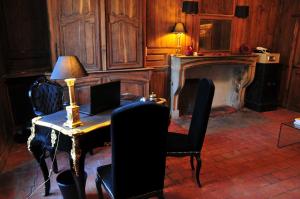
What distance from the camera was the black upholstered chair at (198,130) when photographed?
2.12 m

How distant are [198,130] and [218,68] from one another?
2.95 m

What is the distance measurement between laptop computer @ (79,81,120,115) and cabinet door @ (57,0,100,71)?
1.32 meters

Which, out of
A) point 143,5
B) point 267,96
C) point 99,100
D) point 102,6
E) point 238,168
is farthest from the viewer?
point 267,96

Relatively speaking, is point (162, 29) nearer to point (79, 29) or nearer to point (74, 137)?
point (79, 29)

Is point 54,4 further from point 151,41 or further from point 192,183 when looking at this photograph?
point 192,183

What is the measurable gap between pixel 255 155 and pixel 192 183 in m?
1.10

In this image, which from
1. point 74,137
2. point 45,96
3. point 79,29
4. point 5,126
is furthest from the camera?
point 79,29

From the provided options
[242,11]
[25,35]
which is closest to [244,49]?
[242,11]

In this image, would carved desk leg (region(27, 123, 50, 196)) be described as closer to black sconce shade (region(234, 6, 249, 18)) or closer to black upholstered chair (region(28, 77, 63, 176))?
black upholstered chair (region(28, 77, 63, 176))

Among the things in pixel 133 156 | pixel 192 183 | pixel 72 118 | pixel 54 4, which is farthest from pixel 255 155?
pixel 54 4

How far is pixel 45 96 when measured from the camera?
2.75m

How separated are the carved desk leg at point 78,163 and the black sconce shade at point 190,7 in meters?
3.16

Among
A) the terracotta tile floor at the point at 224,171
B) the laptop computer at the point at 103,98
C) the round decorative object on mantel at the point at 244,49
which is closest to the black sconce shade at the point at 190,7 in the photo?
the round decorative object on mantel at the point at 244,49

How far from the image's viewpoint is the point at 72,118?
72.7 inches
